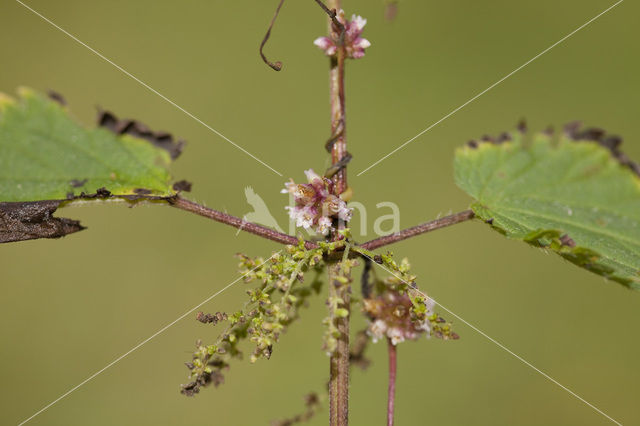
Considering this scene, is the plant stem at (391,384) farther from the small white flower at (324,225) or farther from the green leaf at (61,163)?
the green leaf at (61,163)

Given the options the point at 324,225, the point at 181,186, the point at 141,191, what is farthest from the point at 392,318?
the point at 141,191

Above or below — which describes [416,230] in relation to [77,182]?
below

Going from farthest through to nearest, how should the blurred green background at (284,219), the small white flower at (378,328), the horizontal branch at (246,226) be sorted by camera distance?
the blurred green background at (284,219)
the small white flower at (378,328)
the horizontal branch at (246,226)

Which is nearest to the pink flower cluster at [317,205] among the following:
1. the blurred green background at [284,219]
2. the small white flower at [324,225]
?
the small white flower at [324,225]

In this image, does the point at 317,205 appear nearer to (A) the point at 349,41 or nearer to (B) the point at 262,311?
(B) the point at 262,311

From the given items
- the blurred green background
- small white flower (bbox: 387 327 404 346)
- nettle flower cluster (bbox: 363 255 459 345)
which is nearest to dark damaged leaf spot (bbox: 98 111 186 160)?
nettle flower cluster (bbox: 363 255 459 345)

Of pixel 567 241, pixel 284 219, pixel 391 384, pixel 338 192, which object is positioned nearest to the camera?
pixel 567 241
